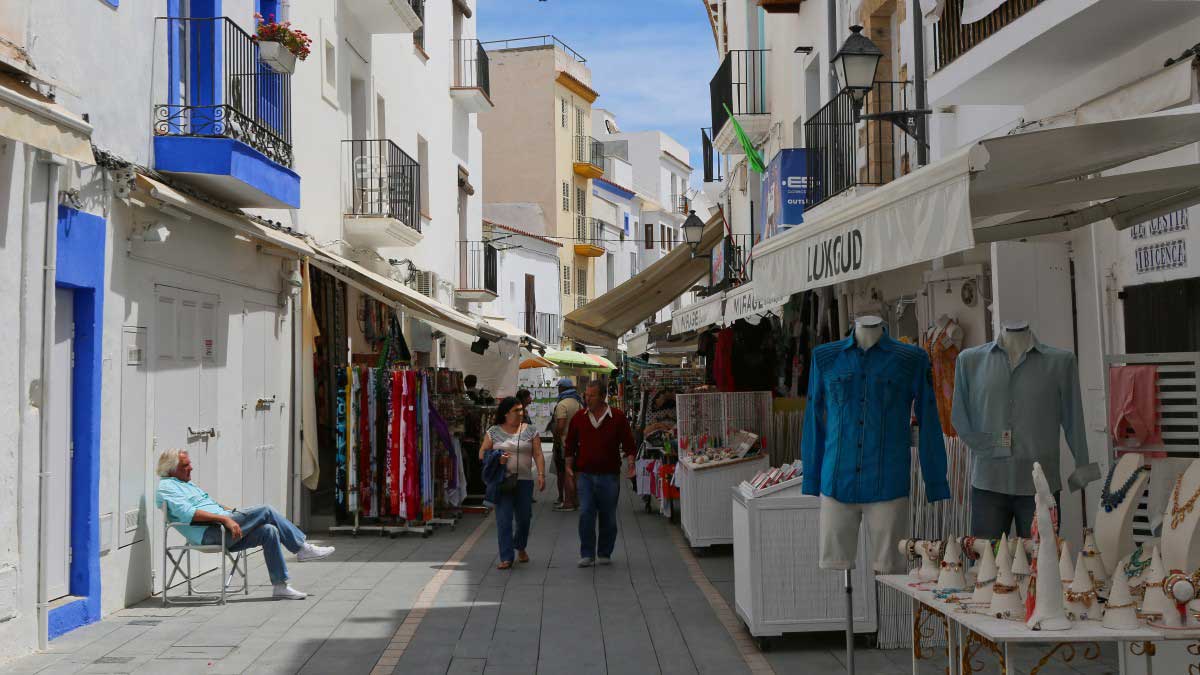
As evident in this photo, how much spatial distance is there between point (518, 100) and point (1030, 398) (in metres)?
41.7

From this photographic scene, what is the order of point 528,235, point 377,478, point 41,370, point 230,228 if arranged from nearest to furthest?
point 41,370 → point 230,228 → point 377,478 → point 528,235

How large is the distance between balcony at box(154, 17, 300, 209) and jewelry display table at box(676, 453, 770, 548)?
495 centimetres

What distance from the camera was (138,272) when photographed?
982 centimetres

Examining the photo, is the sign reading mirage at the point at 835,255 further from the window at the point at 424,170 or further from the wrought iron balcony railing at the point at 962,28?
the window at the point at 424,170

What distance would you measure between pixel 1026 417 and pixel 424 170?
57.7 feet

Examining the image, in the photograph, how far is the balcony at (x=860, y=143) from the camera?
13.6 meters

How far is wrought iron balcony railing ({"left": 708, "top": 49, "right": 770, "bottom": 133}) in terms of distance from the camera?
2234cm

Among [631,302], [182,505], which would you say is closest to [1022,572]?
[182,505]

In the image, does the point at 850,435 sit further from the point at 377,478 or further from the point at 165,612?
the point at 377,478

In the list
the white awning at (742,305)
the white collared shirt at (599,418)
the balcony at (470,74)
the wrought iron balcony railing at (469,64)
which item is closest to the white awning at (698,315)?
the white awning at (742,305)

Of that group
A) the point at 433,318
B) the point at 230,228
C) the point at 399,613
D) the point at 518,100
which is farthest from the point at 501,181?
the point at 399,613

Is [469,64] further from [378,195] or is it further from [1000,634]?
[1000,634]

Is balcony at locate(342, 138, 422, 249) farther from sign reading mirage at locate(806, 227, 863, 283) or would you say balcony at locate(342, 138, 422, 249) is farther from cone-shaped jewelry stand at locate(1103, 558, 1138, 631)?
cone-shaped jewelry stand at locate(1103, 558, 1138, 631)

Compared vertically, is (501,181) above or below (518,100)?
below
